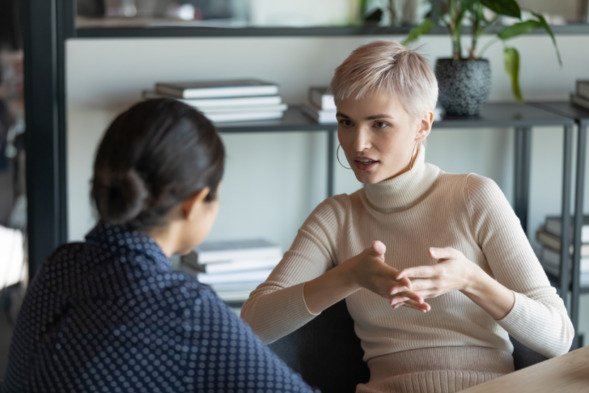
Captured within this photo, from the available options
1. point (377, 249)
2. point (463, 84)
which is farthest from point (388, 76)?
point (463, 84)

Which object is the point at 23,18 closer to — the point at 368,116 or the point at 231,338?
the point at 368,116

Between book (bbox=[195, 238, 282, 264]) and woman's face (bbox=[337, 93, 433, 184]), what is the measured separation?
114 centimetres

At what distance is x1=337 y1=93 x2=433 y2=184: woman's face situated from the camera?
1964 millimetres

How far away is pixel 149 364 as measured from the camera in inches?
51.7

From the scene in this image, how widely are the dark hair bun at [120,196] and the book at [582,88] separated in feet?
7.04

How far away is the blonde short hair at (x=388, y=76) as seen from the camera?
1949mm

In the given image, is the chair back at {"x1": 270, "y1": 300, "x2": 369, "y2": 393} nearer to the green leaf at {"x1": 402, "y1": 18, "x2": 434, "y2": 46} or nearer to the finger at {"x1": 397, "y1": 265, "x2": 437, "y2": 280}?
the finger at {"x1": 397, "y1": 265, "x2": 437, "y2": 280}

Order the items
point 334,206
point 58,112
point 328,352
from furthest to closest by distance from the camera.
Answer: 1. point 58,112
2. point 334,206
3. point 328,352

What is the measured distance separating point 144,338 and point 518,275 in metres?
0.81

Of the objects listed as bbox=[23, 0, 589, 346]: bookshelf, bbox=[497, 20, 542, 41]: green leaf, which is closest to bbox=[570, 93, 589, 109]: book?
bbox=[23, 0, 589, 346]: bookshelf

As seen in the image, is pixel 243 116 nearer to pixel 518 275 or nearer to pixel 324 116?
pixel 324 116

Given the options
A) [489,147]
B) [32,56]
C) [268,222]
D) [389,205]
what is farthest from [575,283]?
[32,56]

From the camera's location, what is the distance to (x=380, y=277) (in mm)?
1737

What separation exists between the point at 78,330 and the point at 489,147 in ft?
7.58
